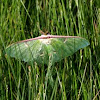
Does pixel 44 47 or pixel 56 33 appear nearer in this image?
pixel 44 47

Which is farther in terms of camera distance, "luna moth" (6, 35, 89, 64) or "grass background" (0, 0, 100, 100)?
"grass background" (0, 0, 100, 100)

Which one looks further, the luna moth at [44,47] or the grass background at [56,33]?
the grass background at [56,33]

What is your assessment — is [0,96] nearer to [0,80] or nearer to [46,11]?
[0,80]

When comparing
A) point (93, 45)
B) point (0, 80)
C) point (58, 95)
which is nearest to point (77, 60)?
point (93, 45)

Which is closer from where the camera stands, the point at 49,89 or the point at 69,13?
the point at 49,89

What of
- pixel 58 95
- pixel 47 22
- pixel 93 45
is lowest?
pixel 58 95
